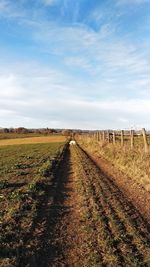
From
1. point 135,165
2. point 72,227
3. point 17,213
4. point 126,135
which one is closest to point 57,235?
point 72,227

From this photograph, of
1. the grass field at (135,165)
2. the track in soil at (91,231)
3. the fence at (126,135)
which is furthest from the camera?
the fence at (126,135)

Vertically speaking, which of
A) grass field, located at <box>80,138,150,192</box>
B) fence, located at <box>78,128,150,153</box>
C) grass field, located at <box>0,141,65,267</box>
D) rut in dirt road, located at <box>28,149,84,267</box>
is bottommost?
rut in dirt road, located at <box>28,149,84,267</box>

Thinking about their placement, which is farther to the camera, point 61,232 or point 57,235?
point 61,232

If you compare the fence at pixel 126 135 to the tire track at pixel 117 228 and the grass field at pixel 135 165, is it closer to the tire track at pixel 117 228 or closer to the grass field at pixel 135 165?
the grass field at pixel 135 165

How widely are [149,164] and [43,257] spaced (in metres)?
10.7

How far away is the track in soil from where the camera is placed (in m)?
6.41

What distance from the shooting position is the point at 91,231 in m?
7.96

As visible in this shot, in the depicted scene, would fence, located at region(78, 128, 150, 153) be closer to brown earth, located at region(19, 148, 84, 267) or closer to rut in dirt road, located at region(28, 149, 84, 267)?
rut in dirt road, located at region(28, 149, 84, 267)

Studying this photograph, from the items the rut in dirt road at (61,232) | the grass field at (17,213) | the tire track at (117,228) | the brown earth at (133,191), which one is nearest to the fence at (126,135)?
the brown earth at (133,191)

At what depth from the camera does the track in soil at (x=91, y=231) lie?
253 inches

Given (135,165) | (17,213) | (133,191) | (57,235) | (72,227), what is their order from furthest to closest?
(135,165)
(133,191)
(17,213)
(72,227)
(57,235)

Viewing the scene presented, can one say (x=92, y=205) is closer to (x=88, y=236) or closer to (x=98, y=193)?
(x=98, y=193)

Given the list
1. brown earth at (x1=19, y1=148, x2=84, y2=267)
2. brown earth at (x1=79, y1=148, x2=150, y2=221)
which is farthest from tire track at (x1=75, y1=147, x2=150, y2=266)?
brown earth at (x1=19, y1=148, x2=84, y2=267)

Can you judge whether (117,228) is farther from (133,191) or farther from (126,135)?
(126,135)
